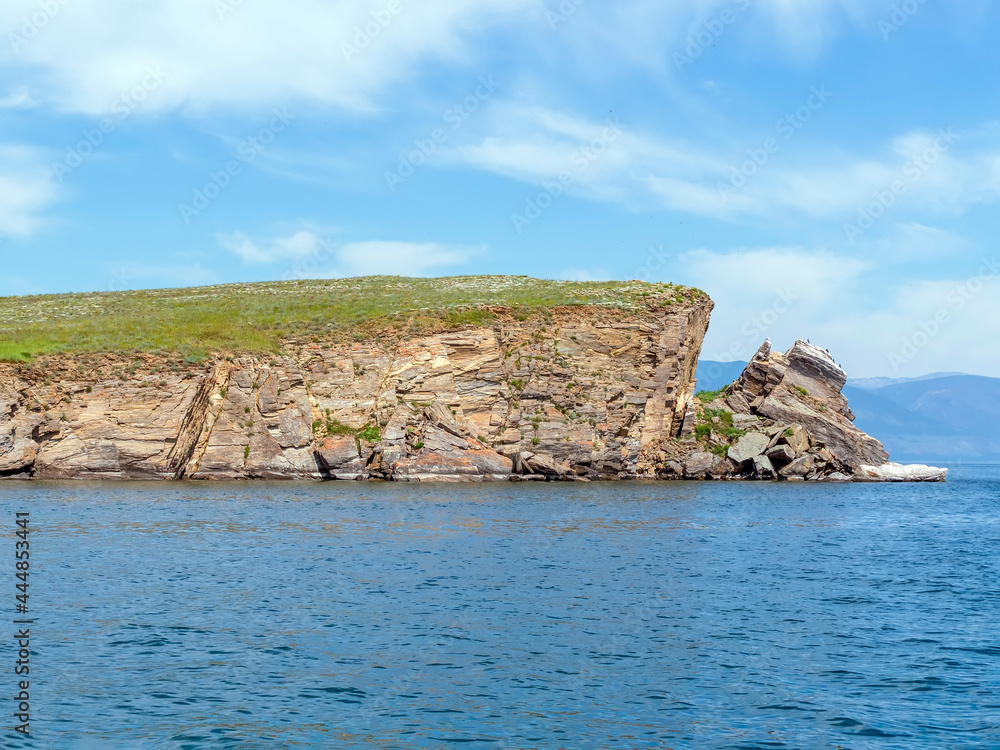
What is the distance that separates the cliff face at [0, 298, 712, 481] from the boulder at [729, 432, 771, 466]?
230 inches

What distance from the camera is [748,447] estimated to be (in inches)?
3051

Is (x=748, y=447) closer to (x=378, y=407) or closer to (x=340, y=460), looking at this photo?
(x=378, y=407)

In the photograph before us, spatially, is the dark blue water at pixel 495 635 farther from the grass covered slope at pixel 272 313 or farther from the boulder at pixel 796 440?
the boulder at pixel 796 440

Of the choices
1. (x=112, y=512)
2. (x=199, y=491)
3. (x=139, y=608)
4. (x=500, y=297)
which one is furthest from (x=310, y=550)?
(x=500, y=297)

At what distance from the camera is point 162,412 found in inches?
2509

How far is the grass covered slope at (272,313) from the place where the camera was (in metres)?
70.6

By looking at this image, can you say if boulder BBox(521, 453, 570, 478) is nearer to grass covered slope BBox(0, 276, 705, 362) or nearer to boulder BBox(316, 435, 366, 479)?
boulder BBox(316, 435, 366, 479)

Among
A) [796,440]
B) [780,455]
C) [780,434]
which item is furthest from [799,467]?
[780,434]

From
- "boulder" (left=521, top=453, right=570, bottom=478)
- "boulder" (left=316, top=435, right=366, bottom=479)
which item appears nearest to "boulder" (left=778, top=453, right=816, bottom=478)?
"boulder" (left=521, top=453, right=570, bottom=478)

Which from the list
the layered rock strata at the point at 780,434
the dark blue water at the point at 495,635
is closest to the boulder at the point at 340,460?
the layered rock strata at the point at 780,434

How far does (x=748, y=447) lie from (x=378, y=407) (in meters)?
32.4

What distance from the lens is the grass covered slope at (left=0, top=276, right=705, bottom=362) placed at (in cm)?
7056

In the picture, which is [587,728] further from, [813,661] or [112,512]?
[112,512]

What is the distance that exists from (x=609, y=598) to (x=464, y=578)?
4778mm
